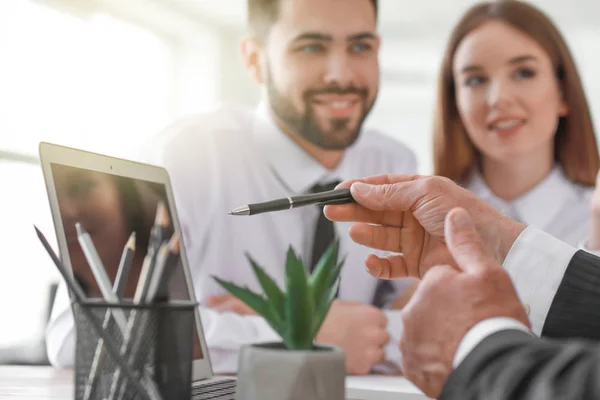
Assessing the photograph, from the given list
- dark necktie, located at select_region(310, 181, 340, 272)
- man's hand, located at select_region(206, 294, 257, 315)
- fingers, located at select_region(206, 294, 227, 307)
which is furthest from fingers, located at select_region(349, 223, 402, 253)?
dark necktie, located at select_region(310, 181, 340, 272)

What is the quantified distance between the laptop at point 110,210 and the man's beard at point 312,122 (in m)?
1.08

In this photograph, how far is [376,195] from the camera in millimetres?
852

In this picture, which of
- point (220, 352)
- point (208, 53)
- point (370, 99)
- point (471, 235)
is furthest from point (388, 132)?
point (471, 235)

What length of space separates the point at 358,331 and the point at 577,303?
72 centimetres

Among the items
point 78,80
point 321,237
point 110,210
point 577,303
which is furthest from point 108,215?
point 78,80

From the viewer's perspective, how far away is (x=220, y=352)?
1.40m

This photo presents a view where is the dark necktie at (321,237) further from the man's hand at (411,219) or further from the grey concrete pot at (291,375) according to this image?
the grey concrete pot at (291,375)

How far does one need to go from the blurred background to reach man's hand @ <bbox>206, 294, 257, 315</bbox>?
537 millimetres

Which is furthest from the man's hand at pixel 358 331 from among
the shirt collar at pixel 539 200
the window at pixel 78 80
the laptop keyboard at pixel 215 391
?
the window at pixel 78 80

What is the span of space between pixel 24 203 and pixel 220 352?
1.20 m

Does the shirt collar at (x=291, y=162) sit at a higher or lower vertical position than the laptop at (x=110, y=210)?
higher

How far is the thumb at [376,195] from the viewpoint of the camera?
844 millimetres

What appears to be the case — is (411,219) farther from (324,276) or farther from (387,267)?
(324,276)

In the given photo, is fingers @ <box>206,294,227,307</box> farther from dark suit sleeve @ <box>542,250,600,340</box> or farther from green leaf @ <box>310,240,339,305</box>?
green leaf @ <box>310,240,339,305</box>
